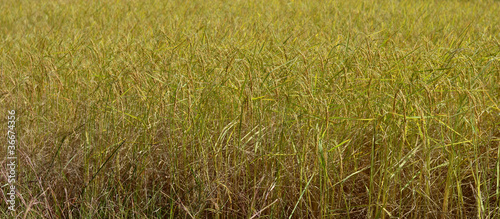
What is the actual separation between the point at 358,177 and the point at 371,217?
0.62 feet

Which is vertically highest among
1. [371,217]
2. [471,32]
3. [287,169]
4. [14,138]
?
[14,138]

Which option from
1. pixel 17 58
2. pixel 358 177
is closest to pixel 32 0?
pixel 17 58

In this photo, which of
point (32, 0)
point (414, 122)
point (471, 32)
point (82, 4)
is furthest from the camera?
point (32, 0)

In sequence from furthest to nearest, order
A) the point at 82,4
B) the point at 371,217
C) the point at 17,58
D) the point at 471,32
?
the point at 82,4 < the point at 471,32 < the point at 17,58 < the point at 371,217

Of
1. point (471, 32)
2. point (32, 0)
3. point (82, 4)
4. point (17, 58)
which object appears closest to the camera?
point (17, 58)

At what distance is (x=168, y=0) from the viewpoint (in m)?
4.68

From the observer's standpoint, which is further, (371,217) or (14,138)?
(14,138)

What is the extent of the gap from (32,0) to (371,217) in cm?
446

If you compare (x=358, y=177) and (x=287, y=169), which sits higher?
(x=287, y=169)

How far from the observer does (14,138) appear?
1665 millimetres

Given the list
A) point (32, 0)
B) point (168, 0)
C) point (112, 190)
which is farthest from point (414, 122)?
point (32, 0)

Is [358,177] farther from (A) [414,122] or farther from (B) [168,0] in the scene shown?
(B) [168,0]

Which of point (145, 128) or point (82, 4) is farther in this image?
point (82, 4)

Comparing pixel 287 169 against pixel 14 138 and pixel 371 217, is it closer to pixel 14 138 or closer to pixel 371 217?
pixel 371 217
